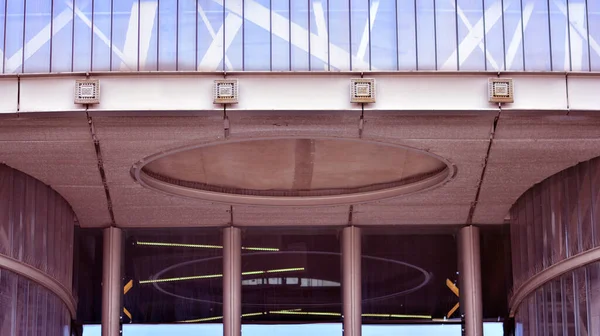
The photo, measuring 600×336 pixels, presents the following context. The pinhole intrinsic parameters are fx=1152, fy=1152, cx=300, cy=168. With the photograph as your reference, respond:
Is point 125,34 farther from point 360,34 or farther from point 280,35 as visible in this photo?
point 360,34

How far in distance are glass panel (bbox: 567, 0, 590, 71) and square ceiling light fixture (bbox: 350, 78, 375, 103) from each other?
462cm

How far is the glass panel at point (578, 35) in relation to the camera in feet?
84.6

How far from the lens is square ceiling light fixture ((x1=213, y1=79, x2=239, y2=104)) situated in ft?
82.1

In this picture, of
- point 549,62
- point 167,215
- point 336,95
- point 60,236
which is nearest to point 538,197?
point 549,62

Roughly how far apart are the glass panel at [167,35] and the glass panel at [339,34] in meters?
2.57

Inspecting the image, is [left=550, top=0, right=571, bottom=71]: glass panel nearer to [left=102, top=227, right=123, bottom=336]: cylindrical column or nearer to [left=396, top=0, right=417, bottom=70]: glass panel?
[left=396, top=0, right=417, bottom=70]: glass panel

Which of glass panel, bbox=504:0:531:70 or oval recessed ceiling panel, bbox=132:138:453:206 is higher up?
glass panel, bbox=504:0:531:70

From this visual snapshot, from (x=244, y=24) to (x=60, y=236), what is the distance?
929 cm

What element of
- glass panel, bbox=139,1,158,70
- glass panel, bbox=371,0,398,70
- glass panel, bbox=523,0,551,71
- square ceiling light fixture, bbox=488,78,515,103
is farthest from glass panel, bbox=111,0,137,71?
glass panel, bbox=523,0,551,71

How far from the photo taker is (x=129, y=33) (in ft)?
85.1

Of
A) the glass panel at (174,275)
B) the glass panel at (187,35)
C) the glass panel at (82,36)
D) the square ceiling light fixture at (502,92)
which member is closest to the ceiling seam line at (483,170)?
the square ceiling light fixture at (502,92)

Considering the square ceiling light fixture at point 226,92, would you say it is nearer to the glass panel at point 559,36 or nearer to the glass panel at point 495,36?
the glass panel at point 495,36

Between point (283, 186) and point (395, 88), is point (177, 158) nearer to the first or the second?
point (283, 186)

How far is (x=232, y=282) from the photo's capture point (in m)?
34.8
